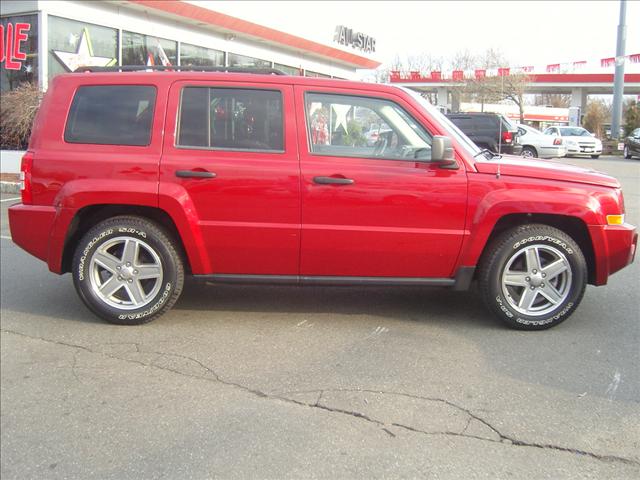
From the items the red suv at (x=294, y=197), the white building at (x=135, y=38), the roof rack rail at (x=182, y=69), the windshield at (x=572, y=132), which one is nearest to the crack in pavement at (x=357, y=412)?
the red suv at (x=294, y=197)

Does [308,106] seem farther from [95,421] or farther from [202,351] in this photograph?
[95,421]

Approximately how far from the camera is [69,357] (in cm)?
412

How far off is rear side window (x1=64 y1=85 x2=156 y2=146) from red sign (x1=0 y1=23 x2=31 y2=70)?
41.7 feet

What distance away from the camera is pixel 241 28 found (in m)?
20.2

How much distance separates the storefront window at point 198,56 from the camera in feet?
63.2

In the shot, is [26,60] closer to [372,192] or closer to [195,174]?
[195,174]

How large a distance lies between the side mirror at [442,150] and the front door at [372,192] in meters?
0.11

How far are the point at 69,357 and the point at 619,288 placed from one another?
501 cm

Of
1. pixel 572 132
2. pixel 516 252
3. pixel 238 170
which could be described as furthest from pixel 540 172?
pixel 572 132

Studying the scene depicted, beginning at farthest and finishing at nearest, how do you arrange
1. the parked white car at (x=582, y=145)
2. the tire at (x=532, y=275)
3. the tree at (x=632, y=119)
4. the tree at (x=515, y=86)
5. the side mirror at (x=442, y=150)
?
the tree at (x=515, y=86), the tree at (x=632, y=119), the parked white car at (x=582, y=145), the tire at (x=532, y=275), the side mirror at (x=442, y=150)

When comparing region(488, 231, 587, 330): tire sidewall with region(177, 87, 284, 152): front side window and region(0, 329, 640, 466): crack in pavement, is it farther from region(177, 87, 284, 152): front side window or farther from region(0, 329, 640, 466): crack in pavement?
region(177, 87, 284, 152): front side window

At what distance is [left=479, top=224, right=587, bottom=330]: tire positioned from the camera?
441 cm

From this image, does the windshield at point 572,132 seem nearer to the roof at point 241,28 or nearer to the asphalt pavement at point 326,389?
the roof at point 241,28

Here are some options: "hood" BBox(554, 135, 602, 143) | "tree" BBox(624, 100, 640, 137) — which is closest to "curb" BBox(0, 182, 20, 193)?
"hood" BBox(554, 135, 602, 143)
